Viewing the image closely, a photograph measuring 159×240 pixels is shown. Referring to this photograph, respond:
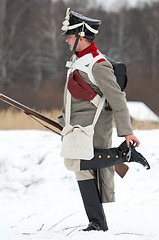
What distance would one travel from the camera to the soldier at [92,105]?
2.84 m

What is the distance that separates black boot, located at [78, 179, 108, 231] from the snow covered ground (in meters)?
0.10

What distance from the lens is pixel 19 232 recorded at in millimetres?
3348

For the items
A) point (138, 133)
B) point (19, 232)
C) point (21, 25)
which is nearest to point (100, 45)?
point (21, 25)

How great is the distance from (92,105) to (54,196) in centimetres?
219

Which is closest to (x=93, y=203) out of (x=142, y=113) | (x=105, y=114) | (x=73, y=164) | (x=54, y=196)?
(x=73, y=164)

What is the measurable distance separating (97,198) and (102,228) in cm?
23

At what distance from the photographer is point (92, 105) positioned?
2.91m

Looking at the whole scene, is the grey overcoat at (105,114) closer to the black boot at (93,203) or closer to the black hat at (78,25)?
the black boot at (93,203)

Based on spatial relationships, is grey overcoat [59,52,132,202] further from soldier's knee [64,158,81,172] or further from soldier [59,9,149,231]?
soldier's knee [64,158,81,172]

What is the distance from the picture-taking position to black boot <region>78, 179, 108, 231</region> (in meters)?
3.03

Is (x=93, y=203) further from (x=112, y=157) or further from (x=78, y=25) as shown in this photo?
(x=78, y=25)

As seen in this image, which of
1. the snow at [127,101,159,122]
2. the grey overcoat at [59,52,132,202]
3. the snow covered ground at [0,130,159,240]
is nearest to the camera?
the grey overcoat at [59,52,132,202]

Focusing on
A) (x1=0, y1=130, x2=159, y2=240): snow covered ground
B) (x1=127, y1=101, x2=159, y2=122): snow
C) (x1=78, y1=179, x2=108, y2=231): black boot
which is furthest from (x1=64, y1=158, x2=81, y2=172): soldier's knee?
(x1=127, y1=101, x2=159, y2=122): snow

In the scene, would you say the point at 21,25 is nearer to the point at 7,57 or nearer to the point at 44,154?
the point at 7,57
